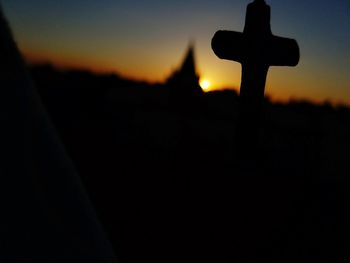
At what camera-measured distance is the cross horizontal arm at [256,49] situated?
3.49 meters

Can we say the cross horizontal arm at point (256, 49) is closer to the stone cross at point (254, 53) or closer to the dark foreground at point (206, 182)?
the stone cross at point (254, 53)

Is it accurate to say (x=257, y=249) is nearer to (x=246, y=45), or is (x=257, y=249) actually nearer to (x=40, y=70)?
(x=246, y=45)

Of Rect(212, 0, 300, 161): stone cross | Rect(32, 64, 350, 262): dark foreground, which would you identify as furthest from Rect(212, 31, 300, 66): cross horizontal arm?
Rect(32, 64, 350, 262): dark foreground

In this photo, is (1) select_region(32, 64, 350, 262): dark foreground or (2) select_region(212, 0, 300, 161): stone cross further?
(1) select_region(32, 64, 350, 262): dark foreground

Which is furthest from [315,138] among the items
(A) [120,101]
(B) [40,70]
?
(B) [40,70]

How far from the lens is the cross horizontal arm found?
349 centimetres

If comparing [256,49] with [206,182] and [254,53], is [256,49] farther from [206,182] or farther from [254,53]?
[206,182]

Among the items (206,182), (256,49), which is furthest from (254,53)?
(206,182)

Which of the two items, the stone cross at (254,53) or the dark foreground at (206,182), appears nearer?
the stone cross at (254,53)

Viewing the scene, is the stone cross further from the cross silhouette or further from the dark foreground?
the dark foreground

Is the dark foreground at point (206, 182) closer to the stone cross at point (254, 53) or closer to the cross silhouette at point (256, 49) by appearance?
the stone cross at point (254, 53)

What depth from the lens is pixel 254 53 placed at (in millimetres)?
3596

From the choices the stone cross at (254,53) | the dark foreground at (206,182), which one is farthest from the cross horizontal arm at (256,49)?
the dark foreground at (206,182)

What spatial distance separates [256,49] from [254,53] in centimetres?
5
